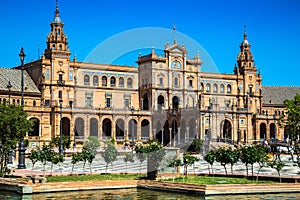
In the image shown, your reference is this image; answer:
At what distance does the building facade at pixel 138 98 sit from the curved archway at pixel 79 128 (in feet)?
0.53

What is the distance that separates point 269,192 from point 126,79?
6688 centimetres

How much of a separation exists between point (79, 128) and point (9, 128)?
51.2 m

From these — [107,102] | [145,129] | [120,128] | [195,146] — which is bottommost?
[195,146]

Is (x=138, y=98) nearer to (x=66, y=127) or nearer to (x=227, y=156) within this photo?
(x=66, y=127)

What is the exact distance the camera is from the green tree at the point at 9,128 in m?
33.6

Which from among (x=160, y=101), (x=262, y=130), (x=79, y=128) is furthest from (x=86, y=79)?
(x=262, y=130)

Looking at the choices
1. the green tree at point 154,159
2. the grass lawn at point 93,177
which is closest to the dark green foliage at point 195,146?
the grass lawn at point 93,177

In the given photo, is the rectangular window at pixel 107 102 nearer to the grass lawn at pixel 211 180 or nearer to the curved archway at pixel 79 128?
the curved archway at pixel 79 128

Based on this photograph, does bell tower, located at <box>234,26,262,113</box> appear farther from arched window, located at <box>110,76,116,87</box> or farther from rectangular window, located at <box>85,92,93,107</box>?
rectangular window, located at <box>85,92,93,107</box>

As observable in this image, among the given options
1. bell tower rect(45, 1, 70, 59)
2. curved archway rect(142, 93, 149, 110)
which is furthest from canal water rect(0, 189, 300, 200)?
curved archway rect(142, 93, 149, 110)

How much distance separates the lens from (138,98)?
9588 cm

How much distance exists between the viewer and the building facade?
8356 centimetres

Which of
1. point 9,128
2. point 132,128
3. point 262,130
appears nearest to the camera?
point 9,128

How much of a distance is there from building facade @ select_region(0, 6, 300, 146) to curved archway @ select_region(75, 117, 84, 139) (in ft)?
0.53
